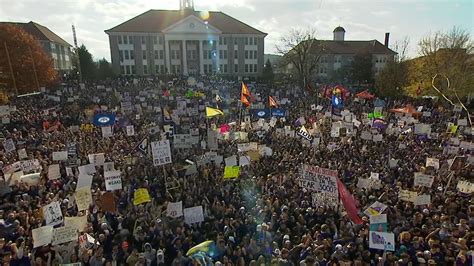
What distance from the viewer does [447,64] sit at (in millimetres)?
40031

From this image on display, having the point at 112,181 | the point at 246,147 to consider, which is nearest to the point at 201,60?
the point at 246,147

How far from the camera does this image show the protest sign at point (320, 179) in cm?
967

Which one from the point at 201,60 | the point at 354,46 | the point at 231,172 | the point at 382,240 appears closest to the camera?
the point at 382,240

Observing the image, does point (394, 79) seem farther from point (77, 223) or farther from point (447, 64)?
point (77, 223)

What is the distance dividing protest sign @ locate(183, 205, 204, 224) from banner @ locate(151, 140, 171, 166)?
2662 millimetres

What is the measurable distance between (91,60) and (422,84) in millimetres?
43787

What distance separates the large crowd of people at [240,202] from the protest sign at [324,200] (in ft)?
0.14

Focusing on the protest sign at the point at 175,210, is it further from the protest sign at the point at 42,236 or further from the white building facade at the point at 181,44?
the white building facade at the point at 181,44

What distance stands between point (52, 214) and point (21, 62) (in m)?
36.4

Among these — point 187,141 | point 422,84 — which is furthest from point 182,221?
point 422,84

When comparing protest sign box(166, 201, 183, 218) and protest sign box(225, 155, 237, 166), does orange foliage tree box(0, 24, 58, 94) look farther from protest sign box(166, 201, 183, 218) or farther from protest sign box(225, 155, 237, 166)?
protest sign box(166, 201, 183, 218)

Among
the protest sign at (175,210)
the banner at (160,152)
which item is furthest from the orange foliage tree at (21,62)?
the protest sign at (175,210)

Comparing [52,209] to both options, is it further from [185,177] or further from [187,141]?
[187,141]

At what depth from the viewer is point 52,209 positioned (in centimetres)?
884
